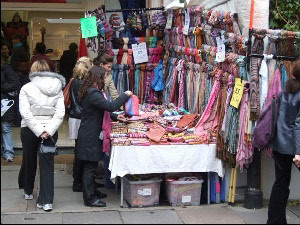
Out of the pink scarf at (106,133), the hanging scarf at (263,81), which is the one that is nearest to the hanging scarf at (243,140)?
the hanging scarf at (263,81)

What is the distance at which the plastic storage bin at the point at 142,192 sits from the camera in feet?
22.3

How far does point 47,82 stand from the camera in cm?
657

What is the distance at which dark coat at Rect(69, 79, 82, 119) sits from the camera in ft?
24.3

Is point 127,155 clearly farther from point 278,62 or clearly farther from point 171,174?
point 278,62

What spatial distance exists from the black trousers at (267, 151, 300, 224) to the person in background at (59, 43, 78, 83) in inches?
258

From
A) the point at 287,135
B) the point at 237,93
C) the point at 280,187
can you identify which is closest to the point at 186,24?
the point at 237,93

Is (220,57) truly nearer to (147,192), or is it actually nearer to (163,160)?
(163,160)

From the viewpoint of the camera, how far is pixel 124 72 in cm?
949

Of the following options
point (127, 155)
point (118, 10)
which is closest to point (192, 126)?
point (127, 155)

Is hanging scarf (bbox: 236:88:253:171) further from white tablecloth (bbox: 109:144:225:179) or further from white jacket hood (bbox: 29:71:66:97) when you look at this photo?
white jacket hood (bbox: 29:71:66:97)

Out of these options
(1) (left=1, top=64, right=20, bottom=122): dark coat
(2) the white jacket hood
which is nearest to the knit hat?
(1) (left=1, top=64, right=20, bottom=122): dark coat

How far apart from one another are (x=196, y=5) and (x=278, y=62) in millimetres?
2033

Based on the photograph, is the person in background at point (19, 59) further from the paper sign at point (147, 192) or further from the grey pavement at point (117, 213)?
the paper sign at point (147, 192)

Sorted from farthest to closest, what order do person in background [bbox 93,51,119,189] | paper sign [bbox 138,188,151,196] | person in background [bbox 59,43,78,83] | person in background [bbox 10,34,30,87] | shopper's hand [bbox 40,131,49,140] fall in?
person in background [bbox 59,43,78,83]
person in background [bbox 10,34,30,87]
person in background [bbox 93,51,119,189]
paper sign [bbox 138,188,151,196]
shopper's hand [bbox 40,131,49,140]
